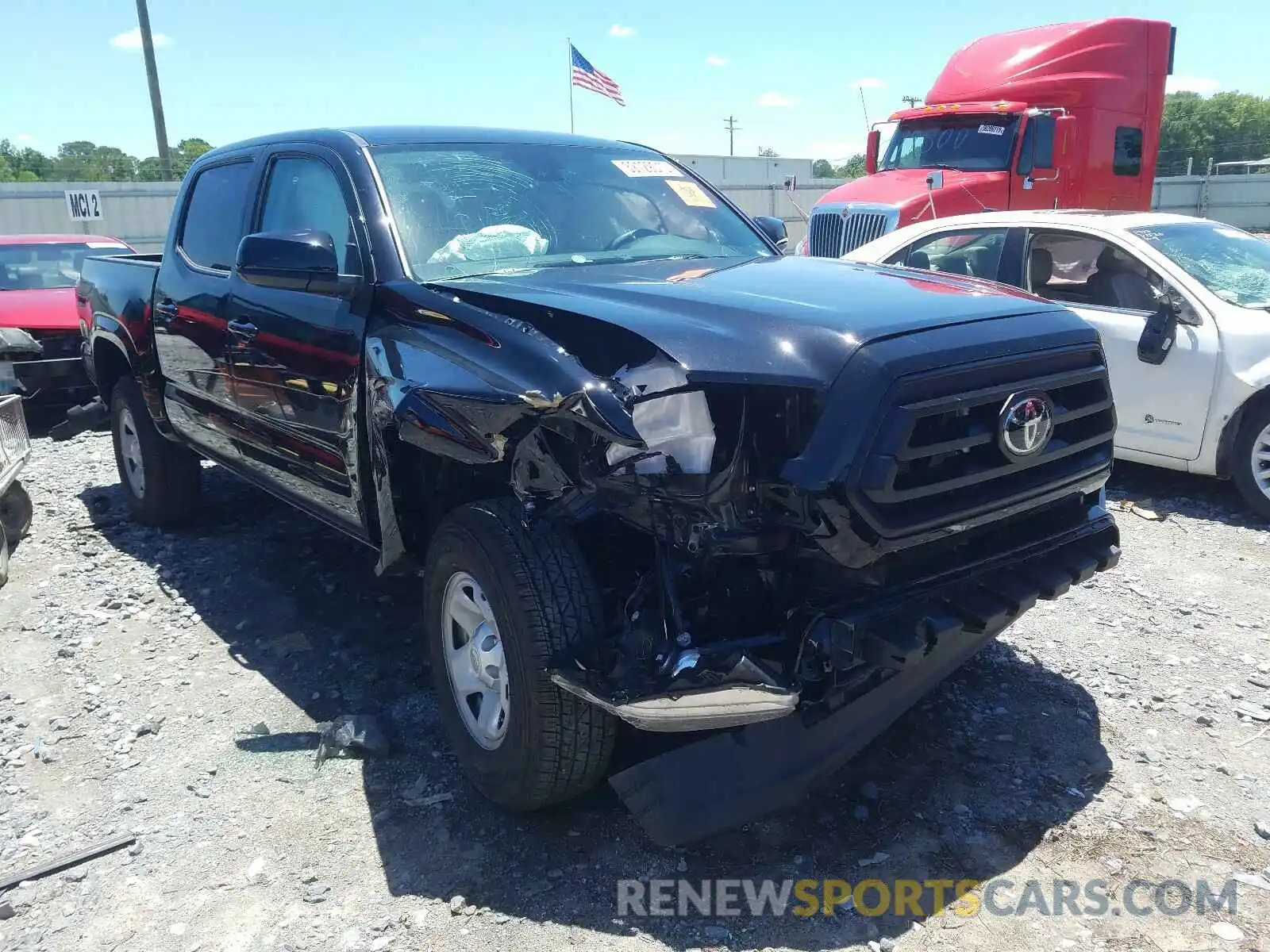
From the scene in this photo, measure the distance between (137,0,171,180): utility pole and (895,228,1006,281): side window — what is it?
2321 centimetres

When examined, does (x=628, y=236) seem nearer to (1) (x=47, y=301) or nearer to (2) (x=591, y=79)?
(1) (x=47, y=301)

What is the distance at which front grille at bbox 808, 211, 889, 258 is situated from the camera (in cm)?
1167

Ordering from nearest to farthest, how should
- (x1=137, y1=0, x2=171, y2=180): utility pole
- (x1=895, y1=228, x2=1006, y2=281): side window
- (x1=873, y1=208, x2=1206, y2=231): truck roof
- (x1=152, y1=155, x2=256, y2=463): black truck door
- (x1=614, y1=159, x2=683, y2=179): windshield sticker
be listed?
(x1=614, y1=159, x2=683, y2=179): windshield sticker → (x1=152, y1=155, x2=256, y2=463): black truck door → (x1=873, y1=208, x2=1206, y2=231): truck roof → (x1=895, y1=228, x2=1006, y2=281): side window → (x1=137, y1=0, x2=171, y2=180): utility pole

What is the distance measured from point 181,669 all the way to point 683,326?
2.76 m

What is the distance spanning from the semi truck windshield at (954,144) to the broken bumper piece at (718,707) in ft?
36.0

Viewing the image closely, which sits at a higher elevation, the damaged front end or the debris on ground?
the damaged front end

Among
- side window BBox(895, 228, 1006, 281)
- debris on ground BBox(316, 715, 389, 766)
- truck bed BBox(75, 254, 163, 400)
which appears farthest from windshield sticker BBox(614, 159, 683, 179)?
side window BBox(895, 228, 1006, 281)

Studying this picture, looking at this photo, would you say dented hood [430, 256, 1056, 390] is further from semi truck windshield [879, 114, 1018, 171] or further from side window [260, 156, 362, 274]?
semi truck windshield [879, 114, 1018, 171]

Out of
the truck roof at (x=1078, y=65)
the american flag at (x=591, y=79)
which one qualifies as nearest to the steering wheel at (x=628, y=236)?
the truck roof at (x=1078, y=65)

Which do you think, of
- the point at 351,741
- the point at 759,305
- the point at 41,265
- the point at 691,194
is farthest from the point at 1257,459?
the point at 41,265

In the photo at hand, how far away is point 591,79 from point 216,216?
59.3 ft

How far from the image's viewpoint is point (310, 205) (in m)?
4.07

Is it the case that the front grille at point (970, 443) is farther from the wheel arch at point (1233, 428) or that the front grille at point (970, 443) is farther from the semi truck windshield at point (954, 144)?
the semi truck windshield at point (954, 144)

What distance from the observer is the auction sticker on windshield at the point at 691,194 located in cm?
434
